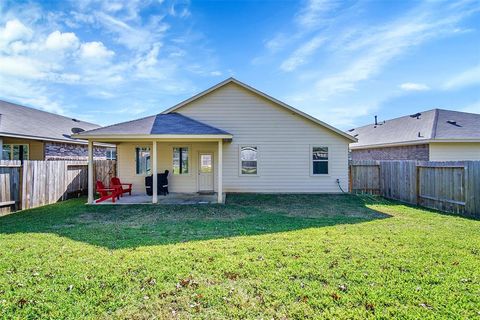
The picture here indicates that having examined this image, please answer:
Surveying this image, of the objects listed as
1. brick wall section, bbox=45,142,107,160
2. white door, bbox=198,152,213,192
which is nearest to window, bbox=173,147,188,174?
white door, bbox=198,152,213,192

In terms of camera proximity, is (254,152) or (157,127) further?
(254,152)

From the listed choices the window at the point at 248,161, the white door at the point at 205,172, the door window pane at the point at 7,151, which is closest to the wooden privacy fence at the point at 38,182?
the door window pane at the point at 7,151

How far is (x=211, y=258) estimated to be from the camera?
14.5 ft

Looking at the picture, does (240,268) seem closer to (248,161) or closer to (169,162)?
(248,161)

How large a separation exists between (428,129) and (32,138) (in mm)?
21971

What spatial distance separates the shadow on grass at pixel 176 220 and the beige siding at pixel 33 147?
5820 millimetres

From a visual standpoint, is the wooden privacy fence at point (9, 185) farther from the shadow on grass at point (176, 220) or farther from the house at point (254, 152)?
the house at point (254, 152)

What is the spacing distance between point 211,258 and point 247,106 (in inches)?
383

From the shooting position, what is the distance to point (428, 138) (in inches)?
575

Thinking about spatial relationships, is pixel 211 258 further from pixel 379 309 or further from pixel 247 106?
pixel 247 106

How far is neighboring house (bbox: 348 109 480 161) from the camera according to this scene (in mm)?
14719

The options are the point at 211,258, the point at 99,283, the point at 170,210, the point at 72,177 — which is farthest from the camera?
the point at 72,177

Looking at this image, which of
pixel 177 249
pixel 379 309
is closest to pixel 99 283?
pixel 177 249

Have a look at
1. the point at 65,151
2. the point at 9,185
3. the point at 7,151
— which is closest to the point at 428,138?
the point at 9,185
